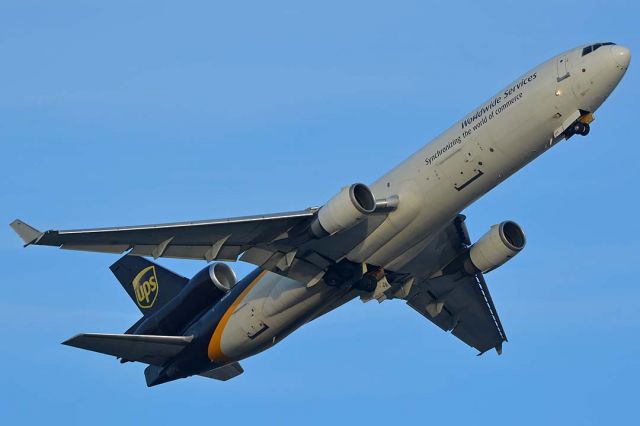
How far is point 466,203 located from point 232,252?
8734mm

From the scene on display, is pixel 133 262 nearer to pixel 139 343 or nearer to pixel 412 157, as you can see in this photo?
pixel 139 343

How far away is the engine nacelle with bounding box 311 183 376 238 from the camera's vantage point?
4541 cm

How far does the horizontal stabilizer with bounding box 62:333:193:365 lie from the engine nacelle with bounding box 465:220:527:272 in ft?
39.1

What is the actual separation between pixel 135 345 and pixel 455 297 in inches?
548

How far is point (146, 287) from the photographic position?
184 feet

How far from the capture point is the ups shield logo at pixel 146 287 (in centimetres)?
5597

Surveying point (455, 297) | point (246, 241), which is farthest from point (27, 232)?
point (455, 297)

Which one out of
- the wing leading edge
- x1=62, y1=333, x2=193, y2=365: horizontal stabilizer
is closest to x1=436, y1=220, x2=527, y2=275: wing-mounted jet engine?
the wing leading edge

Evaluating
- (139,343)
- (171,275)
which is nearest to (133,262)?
(171,275)

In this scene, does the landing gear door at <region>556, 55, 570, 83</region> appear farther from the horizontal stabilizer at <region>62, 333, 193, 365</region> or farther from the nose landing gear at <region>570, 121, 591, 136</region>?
the horizontal stabilizer at <region>62, 333, 193, 365</region>

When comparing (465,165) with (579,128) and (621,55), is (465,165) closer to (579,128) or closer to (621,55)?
(579,128)

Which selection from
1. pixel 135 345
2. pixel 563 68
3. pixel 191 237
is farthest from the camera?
pixel 135 345

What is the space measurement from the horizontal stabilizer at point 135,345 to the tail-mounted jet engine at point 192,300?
1.02m

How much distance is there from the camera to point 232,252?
48.6 meters
